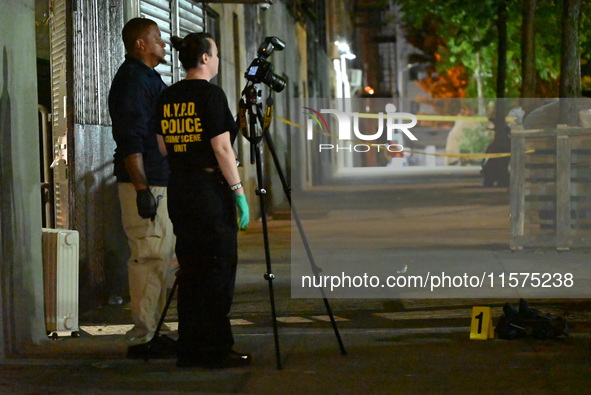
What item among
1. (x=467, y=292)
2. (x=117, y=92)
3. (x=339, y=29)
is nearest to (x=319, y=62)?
(x=339, y=29)

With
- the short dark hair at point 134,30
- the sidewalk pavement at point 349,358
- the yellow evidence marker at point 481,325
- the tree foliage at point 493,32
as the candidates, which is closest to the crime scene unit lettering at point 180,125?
the short dark hair at point 134,30

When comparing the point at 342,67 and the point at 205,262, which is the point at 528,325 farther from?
the point at 342,67

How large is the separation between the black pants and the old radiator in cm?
120

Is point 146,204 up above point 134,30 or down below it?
below

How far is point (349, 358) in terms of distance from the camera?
615 centimetres

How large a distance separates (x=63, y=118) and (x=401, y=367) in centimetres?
367

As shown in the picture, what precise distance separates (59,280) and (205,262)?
137 cm

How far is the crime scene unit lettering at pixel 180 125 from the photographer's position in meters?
5.81

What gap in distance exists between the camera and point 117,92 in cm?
640

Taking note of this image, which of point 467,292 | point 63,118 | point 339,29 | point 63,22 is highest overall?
point 339,29

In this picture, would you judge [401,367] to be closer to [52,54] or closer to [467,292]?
[467,292]

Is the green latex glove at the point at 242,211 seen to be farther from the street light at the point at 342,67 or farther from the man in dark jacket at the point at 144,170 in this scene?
the street light at the point at 342,67

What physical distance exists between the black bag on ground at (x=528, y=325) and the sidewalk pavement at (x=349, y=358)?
6 cm

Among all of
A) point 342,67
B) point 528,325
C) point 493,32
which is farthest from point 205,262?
point 342,67
